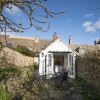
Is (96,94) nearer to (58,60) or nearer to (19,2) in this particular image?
(19,2)

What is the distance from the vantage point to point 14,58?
31234 millimetres

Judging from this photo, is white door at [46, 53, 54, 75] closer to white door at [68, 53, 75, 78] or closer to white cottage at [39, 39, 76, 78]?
white cottage at [39, 39, 76, 78]

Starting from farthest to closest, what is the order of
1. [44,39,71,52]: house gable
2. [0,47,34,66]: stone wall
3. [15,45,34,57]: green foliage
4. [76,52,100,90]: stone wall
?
[15,45,34,57]: green foliage → [44,39,71,52]: house gable → [0,47,34,66]: stone wall → [76,52,100,90]: stone wall

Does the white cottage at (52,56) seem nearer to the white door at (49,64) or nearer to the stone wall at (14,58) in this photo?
the white door at (49,64)

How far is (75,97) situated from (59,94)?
187cm

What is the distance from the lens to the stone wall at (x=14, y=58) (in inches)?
1092

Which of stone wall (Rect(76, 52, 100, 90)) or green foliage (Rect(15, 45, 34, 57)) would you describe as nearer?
stone wall (Rect(76, 52, 100, 90))

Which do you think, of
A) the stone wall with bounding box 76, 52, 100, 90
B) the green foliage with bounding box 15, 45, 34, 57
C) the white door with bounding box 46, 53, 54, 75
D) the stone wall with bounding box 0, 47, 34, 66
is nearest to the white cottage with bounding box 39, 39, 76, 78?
the white door with bounding box 46, 53, 54, 75

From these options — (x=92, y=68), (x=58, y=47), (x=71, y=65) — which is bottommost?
(x=92, y=68)

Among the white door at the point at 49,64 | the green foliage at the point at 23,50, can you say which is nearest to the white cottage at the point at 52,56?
the white door at the point at 49,64

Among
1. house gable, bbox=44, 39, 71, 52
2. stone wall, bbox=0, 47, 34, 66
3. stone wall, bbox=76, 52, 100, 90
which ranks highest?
house gable, bbox=44, 39, 71, 52

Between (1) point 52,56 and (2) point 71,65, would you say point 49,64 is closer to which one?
(1) point 52,56

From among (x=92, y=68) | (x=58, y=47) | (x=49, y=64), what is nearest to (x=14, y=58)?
(x=49, y=64)

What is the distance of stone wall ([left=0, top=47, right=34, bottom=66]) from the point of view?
2773 centimetres
